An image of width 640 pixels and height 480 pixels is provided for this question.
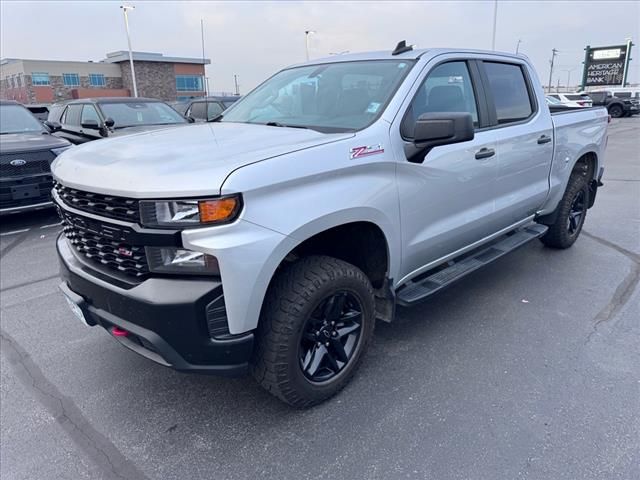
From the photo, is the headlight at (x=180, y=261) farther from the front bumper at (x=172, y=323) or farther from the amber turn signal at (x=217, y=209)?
the amber turn signal at (x=217, y=209)

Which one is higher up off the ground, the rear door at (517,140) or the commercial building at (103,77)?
the commercial building at (103,77)

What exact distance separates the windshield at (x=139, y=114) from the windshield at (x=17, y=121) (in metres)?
1.24

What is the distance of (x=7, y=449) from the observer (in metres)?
2.43

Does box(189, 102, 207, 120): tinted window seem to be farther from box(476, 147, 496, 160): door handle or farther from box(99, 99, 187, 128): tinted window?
box(476, 147, 496, 160): door handle

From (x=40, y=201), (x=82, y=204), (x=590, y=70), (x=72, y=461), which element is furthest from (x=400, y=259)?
(x=590, y=70)

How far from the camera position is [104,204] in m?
2.25

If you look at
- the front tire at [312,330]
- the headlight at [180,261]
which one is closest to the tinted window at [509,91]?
the front tire at [312,330]

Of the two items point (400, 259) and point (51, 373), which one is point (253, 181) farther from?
point (51, 373)

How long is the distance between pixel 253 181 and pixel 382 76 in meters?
1.51

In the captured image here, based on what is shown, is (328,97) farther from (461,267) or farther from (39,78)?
(39,78)

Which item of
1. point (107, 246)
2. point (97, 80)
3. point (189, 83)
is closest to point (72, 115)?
point (107, 246)

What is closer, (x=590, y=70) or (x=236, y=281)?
(x=236, y=281)

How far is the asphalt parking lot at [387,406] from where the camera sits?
90.0 inches

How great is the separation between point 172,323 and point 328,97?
75.4 inches
